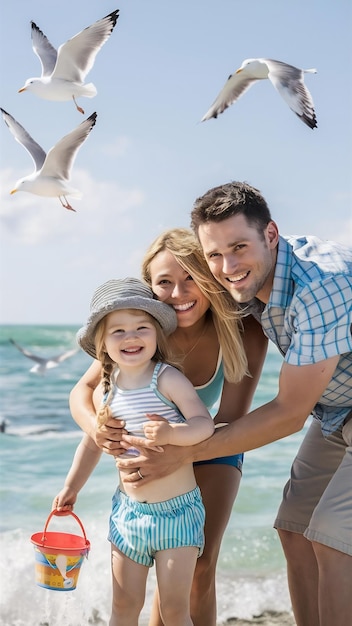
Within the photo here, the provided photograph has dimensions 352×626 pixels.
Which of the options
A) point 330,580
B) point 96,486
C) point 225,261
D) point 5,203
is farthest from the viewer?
point 5,203

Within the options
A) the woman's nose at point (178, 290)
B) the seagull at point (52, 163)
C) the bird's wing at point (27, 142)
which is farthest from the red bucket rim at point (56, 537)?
the bird's wing at point (27, 142)

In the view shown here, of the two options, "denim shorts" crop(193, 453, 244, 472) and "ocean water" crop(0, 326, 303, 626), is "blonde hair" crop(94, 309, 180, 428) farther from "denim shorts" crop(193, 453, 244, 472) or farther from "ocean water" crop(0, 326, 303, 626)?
"ocean water" crop(0, 326, 303, 626)

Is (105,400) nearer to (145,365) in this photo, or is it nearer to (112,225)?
(145,365)

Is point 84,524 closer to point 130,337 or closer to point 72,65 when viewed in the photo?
point 72,65

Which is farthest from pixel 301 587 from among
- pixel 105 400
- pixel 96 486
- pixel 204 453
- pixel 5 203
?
pixel 5 203

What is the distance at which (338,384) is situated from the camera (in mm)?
3354

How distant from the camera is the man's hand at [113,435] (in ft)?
10.9

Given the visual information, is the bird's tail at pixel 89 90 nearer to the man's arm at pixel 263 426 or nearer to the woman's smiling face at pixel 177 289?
the woman's smiling face at pixel 177 289

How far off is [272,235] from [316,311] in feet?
1.49

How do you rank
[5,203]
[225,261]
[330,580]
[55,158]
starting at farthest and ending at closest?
1. [5,203]
2. [55,158]
3. [225,261]
4. [330,580]

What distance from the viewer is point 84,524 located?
823 cm

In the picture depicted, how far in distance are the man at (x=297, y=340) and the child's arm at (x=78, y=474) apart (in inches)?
17.2

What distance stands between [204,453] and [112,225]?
2477 centimetres

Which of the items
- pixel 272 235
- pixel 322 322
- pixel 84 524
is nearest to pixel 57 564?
→ pixel 322 322
